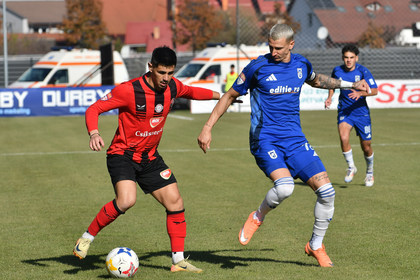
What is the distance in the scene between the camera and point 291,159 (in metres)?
6.34

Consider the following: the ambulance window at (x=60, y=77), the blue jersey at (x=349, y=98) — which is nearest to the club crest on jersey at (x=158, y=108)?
the blue jersey at (x=349, y=98)

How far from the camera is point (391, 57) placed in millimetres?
37438

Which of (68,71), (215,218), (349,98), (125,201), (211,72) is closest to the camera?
(125,201)

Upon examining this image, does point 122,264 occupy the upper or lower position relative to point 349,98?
lower

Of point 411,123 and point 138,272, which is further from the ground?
point 138,272

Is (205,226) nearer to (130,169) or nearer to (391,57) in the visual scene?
(130,169)

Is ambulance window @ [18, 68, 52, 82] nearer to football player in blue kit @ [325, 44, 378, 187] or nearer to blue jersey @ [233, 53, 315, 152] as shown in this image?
football player in blue kit @ [325, 44, 378, 187]

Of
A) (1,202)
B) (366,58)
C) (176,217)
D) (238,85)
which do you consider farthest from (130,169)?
(366,58)

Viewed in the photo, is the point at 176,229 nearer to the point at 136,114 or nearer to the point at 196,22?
the point at 136,114

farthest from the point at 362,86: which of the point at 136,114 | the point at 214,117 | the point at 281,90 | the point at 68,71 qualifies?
the point at 68,71

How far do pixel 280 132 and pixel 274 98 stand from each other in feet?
1.02

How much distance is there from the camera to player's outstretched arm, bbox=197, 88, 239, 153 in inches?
244

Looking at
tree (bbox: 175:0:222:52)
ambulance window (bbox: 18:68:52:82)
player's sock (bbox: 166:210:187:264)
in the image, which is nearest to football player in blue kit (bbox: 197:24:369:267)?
player's sock (bbox: 166:210:187:264)

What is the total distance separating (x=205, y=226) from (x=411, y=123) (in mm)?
15272
